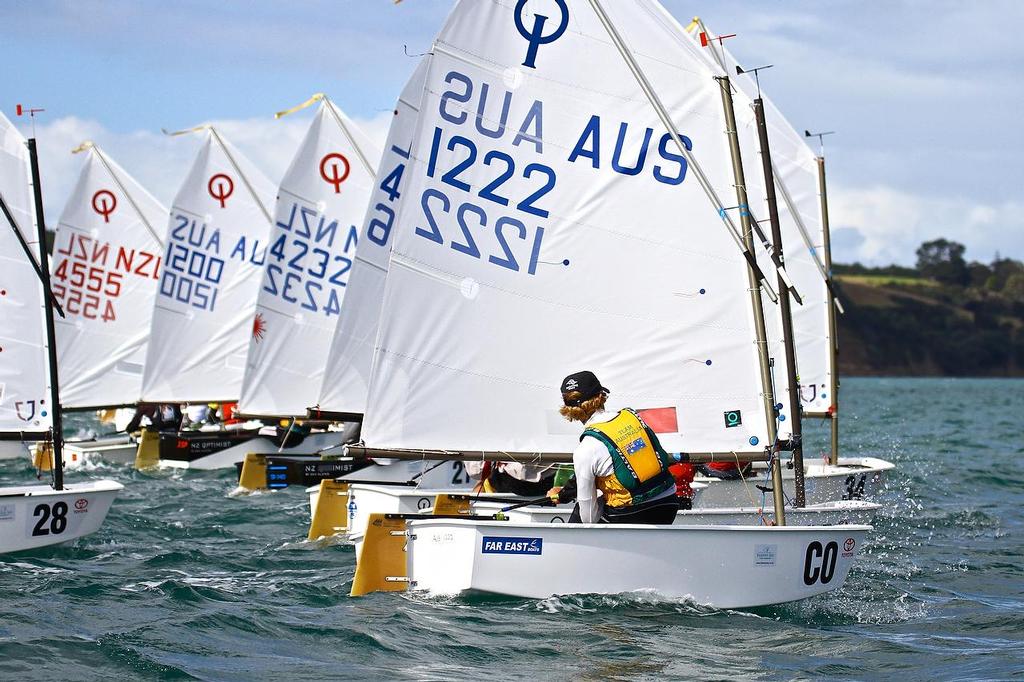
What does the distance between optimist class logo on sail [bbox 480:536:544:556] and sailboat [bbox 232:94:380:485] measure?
14.0 metres

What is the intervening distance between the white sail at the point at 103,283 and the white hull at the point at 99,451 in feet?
12.3

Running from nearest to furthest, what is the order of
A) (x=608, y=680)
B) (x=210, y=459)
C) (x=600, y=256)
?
(x=608, y=680) < (x=600, y=256) < (x=210, y=459)

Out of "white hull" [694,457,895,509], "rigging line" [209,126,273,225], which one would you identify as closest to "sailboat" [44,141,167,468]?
"rigging line" [209,126,273,225]

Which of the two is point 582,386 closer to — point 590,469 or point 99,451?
point 590,469

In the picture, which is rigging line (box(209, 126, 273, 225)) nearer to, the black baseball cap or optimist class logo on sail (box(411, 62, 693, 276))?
optimist class logo on sail (box(411, 62, 693, 276))

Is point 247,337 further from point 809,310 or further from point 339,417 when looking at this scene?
point 809,310

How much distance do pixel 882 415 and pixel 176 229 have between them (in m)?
30.5

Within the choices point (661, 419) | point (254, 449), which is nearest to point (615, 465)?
point (661, 419)

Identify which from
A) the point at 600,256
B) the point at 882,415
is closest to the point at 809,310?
the point at 600,256

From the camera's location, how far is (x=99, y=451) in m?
25.6

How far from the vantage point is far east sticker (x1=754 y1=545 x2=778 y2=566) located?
10.5 m

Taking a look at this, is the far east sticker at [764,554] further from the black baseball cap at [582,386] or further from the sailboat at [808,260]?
the sailboat at [808,260]

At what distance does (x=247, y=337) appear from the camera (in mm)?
28359

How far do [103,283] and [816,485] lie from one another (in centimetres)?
1887
